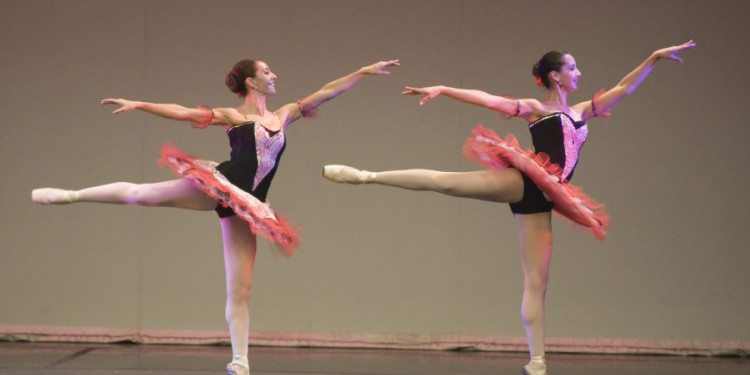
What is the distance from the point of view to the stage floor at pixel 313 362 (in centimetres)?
466

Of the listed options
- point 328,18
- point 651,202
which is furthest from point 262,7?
point 651,202

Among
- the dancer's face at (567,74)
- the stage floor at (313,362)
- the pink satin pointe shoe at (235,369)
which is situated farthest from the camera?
the stage floor at (313,362)

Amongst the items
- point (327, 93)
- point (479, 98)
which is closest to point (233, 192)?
point (327, 93)

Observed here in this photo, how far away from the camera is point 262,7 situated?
5.72m

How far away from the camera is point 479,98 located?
3863 millimetres

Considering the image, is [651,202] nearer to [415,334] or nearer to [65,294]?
[415,334]

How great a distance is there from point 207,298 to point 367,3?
208 centimetres

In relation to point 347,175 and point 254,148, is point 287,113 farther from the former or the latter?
point 347,175

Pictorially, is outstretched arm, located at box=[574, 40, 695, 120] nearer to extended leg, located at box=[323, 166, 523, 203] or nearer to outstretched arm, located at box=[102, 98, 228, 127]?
extended leg, located at box=[323, 166, 523, 203]

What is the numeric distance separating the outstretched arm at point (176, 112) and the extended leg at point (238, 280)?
0.43m

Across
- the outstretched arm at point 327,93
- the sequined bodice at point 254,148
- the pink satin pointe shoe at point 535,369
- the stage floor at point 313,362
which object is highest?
the outstretched arm at point 327,93

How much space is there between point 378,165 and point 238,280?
191 cm

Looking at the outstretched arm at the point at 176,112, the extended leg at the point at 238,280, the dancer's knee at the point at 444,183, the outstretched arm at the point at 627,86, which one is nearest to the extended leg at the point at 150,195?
the extended leg at the point at 238,280

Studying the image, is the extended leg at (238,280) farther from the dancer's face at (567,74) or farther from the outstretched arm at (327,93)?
the dancer's face at (567,74)
